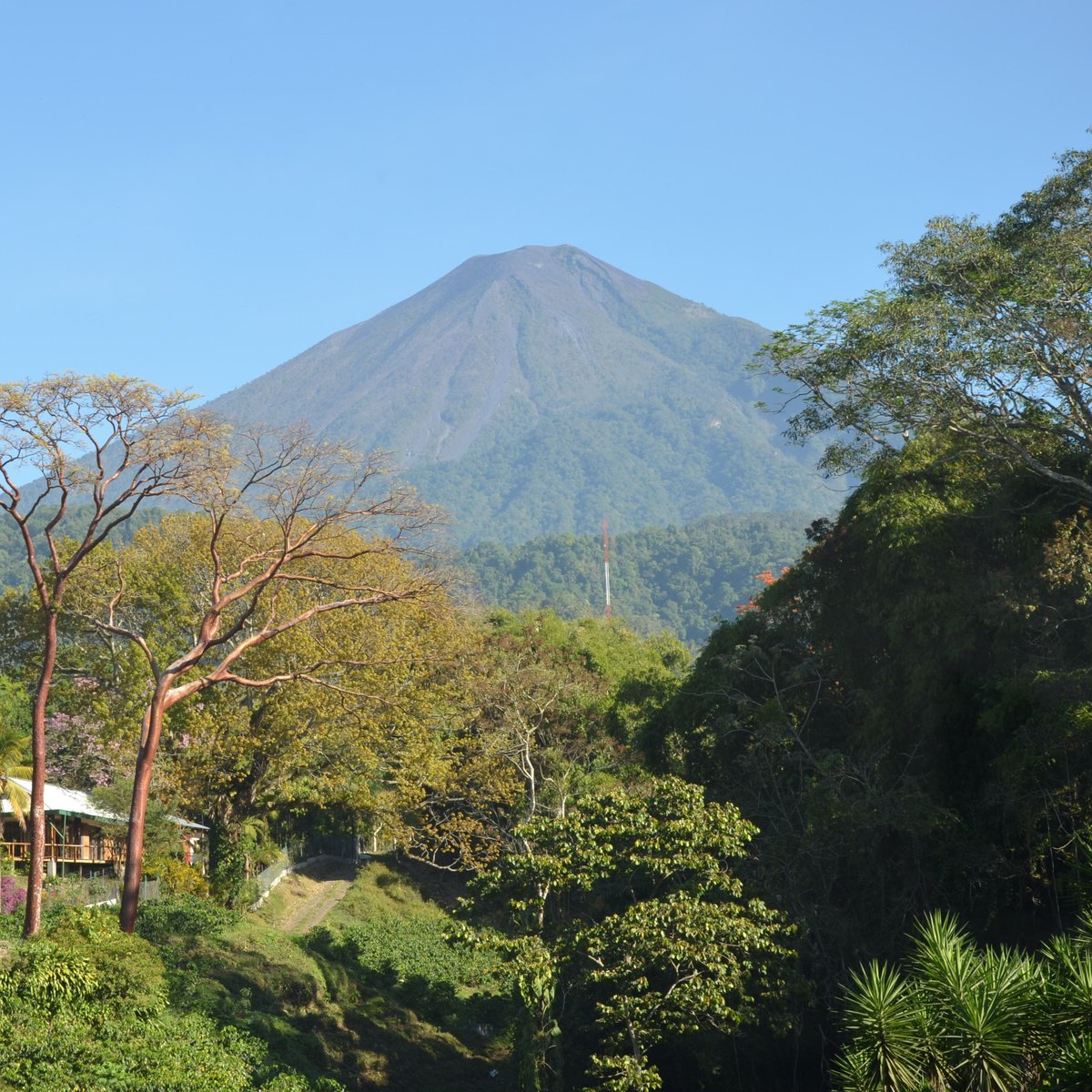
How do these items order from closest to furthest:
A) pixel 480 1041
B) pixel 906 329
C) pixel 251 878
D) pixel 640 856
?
pixel 640 856 < pixel 906 329 < pixel 480 1041 < pixel 251 878

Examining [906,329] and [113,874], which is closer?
[906,329]

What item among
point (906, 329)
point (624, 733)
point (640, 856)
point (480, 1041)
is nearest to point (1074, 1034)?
point (640, 856)

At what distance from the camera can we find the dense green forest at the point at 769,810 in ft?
50.7

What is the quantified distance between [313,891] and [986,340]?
2285 cm

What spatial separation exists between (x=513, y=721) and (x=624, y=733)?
2.65 meters

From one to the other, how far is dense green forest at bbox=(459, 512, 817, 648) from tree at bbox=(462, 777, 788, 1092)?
4432 inches

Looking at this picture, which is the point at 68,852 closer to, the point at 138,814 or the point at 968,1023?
the point at 138,814

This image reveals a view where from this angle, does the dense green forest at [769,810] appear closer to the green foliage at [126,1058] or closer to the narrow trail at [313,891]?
the green foliage at [126,1058]

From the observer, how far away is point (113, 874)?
29906 millimetres

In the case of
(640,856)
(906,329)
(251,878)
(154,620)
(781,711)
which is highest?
(906,329)

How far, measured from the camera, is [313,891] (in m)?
34.1

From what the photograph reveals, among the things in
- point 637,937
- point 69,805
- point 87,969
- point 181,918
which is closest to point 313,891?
point 69,805

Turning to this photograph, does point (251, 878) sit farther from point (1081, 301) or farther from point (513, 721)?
point (1081, 301)

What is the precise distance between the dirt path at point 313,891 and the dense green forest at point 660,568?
306 feet
